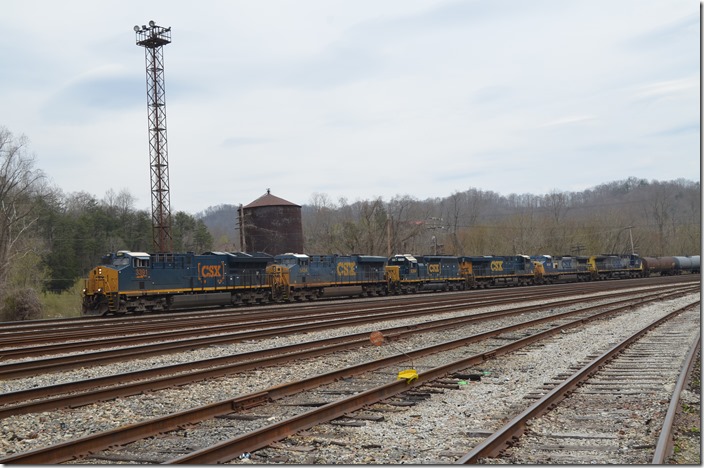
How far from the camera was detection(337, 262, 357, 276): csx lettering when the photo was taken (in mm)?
41844

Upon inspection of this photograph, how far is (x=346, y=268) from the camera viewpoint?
139ft

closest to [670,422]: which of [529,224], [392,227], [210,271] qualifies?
[210,271]

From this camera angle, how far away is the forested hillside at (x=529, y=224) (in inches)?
3132

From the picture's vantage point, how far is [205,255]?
111 ft

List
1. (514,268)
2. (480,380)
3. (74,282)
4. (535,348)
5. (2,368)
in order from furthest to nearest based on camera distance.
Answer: (74,282) → (514,268) → (535,348) → (2,368) → (480,380)

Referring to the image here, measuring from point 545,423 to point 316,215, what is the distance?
314 ft

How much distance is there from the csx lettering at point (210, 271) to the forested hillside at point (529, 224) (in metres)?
42.2

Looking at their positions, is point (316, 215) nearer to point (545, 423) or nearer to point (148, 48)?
point (148, 48)

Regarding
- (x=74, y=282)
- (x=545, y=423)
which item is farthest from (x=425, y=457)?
(x=74, y=282)

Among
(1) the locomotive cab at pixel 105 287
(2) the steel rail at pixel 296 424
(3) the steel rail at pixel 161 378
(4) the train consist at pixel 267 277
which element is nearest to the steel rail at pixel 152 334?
(3) the steel rail at pixel 161 378

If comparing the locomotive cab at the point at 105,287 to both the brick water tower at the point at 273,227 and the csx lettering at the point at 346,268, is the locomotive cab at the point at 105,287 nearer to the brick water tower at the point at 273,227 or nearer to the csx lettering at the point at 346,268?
the csx lettering at the point at 346,268

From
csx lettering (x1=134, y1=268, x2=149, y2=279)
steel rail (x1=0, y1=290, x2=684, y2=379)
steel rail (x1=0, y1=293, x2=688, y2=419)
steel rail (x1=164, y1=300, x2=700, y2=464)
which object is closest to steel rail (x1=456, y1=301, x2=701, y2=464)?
steel rail (x1=164, y1=300, x2=700, y2=464)

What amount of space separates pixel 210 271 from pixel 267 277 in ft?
14.3

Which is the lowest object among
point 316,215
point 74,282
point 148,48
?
point 74,282
